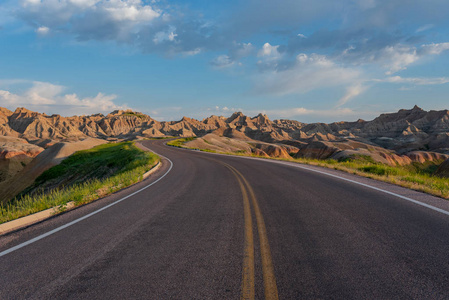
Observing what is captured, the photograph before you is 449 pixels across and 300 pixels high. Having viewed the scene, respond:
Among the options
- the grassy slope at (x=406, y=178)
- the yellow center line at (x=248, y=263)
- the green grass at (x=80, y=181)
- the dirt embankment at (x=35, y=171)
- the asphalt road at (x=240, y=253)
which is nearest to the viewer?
the yellow center line at (x=248, y=263)

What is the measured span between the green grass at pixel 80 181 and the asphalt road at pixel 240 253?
1.54 m

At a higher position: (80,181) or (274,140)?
(274,140)

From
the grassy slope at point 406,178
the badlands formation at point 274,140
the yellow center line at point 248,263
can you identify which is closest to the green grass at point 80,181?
the badlands formation at point 274,140

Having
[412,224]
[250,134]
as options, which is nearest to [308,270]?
[412,224]

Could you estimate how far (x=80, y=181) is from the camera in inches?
1048

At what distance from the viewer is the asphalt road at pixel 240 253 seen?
302 centimetres

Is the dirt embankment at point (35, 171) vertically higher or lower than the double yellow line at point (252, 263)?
lower

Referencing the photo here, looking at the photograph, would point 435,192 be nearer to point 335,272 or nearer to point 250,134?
point 335,272

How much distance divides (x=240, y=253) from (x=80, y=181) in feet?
92.2

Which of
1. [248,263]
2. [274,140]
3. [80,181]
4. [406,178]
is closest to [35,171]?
[80,181]

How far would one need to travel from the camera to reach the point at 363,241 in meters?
4.26

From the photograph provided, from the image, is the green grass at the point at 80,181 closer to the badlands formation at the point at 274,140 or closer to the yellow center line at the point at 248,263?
the badlands formation at the point at 274,140

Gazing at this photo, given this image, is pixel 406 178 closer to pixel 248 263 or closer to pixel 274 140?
pixel 248 263

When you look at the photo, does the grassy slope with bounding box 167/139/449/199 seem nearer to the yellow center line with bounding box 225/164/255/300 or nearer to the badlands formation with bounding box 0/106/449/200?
the yellow center line with bounding box 225/164/255/300
